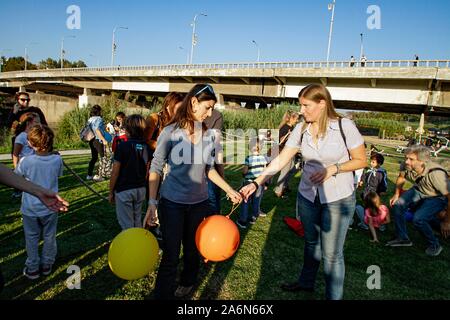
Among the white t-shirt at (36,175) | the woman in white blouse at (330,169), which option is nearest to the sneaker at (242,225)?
the woman in white blouse at (330,169)

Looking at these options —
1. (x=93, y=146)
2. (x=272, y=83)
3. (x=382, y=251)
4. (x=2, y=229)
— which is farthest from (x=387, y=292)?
(x=272, y=83)

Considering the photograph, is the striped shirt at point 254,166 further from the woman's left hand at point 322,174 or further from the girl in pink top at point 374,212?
the woman's left hand at point 322,174

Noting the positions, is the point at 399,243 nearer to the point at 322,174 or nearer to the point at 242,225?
the point at 242,225

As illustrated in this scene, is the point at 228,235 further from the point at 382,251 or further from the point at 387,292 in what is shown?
the point at 382,251

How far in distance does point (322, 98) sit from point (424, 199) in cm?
340

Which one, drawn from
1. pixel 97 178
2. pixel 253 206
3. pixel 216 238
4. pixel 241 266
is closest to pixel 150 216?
pixel 216 238

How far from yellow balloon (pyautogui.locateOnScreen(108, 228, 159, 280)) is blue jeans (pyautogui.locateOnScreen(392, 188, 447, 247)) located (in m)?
4.21

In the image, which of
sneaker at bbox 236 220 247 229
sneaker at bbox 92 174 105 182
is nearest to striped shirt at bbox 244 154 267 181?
sneaker at bbox 236 220 247 229

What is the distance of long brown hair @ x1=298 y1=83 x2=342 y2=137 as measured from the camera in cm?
274

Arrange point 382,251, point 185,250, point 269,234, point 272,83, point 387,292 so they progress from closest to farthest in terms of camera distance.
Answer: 1. point 185,250
2. point 387,292
3. point 382,251
4. point 269,234
5. point 272,83

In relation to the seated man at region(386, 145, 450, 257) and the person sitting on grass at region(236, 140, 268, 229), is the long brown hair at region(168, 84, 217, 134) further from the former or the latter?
the seated man at region(386, 145, 450, 257)

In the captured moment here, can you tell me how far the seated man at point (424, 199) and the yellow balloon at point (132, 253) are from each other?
409 centimetres
